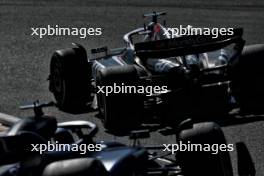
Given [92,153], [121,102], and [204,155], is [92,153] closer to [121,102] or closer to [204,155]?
[204,155]

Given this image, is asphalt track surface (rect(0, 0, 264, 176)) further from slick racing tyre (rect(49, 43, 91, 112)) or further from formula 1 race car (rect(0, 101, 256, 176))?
formula 1 race car (rect(0, 101, 256, 176))

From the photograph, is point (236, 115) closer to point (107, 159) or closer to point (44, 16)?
point (107, 159)

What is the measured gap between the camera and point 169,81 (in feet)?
42.9

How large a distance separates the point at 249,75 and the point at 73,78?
242 centimetres

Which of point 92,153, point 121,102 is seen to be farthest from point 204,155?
point 121,102

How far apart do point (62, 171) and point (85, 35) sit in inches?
443

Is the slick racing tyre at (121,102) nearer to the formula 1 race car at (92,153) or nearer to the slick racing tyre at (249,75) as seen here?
the slick racing tyre at (249,75)

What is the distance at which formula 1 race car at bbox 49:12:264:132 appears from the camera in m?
12.5

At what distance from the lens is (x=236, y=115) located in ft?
44.1

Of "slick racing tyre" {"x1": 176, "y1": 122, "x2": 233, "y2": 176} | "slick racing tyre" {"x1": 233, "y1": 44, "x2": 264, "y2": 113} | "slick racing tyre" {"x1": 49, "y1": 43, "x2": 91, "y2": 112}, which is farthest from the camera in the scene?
Result: "slick racing tyre" {"x1": 49, "y1": 43, "x2": 91, "y2": 112}

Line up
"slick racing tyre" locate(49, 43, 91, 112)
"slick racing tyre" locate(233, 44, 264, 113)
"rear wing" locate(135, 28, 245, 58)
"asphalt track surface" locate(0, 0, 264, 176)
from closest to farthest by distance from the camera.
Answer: "rear wing" locate(135, 28, 245, 58)
"slick racing tyre" locate(233, 44, 264, 113)
"slick racing tyre" locate(49, 43, 91, 112)
"asphalt track surface" locate(0, 0, 264, 176)

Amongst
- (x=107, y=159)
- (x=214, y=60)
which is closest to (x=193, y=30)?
(x=214, y=60)

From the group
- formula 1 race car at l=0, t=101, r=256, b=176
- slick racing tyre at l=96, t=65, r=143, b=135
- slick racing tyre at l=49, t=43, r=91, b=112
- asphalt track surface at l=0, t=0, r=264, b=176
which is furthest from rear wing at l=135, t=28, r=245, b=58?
asphalt track surface at l=0, t=0, r=264, b=176

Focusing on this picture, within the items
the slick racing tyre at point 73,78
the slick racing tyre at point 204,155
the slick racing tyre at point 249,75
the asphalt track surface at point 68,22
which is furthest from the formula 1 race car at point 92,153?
the asphalt track surface at point 68,22
